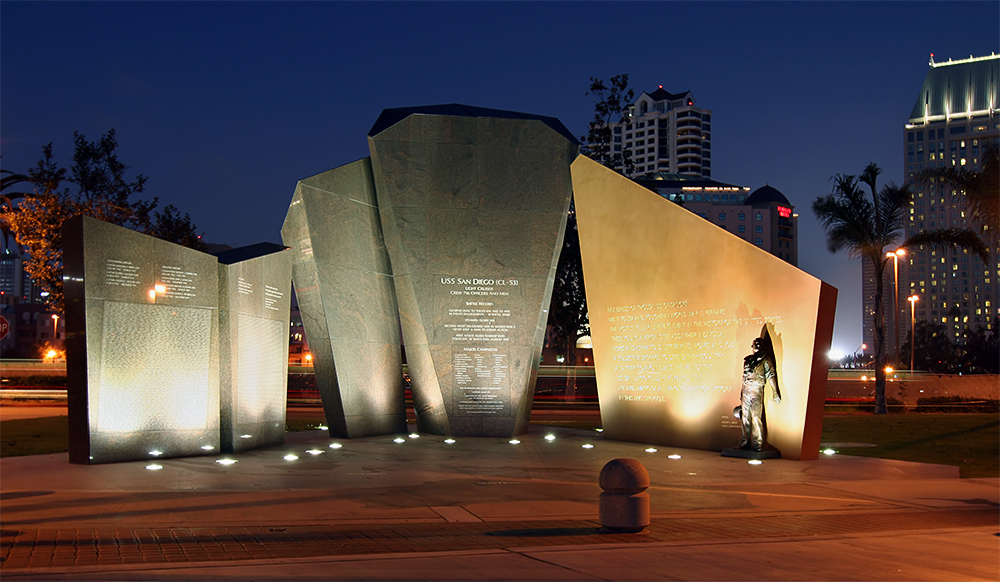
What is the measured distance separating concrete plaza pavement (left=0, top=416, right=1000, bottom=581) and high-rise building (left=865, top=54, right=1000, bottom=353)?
476 feet

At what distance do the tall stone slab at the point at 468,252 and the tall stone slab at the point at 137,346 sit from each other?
4.94 meters

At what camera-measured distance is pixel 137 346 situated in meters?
13.5

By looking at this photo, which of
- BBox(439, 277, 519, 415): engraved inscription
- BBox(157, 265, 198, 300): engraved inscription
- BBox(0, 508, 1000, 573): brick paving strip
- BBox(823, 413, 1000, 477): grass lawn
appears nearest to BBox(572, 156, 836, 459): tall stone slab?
BBox(439, 277, 519, 415): engraved inscription

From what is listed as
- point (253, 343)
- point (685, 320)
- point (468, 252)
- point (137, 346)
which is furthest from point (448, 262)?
point (137, 346)

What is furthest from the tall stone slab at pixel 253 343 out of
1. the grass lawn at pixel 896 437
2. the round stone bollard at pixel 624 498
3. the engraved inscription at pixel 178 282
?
the round stone bollard at pixel 624 498

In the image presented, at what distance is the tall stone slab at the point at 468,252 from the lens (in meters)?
18.5

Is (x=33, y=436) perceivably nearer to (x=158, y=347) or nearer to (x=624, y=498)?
(x=158, y=347)

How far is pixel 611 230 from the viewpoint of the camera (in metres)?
18.1

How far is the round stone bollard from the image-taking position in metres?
8.52

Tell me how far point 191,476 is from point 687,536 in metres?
6.86

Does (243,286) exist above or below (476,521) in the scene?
above

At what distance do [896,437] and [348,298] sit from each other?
13.4 m

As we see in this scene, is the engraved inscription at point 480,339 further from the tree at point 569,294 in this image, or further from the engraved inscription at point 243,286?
the tree at point 569,294

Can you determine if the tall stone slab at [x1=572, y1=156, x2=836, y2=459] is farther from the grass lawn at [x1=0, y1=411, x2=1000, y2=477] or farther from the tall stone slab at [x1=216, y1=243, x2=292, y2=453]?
the tall stone slab at [x1=216, y1=243, x2=292, y2=453]
